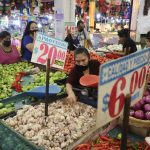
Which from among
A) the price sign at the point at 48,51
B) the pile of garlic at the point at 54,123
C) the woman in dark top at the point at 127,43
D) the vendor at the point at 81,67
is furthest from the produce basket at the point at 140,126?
the woman in dark top at the point at 127,43

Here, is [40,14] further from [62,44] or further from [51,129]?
[51,129]

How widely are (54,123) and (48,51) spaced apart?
1.13m

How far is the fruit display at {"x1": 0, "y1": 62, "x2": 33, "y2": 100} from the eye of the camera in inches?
115

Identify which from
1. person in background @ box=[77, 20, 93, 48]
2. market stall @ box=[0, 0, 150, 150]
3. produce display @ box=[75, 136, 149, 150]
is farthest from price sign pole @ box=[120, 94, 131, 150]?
person in background @ box=[77, 20, 93, 48]

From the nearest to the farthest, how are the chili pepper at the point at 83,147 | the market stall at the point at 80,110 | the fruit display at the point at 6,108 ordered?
the market stall at the point at 80,110 < the chili pepper at the point at 83,147 < the fruit display at the point at 6,108

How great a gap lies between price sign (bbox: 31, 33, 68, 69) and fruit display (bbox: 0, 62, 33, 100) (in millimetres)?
553

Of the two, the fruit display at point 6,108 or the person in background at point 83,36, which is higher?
the person in background at point 83,36

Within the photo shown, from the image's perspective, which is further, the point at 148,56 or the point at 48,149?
the point at 48,149

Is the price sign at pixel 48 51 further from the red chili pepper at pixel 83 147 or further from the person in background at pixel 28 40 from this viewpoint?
the person in background at pixel 28 40

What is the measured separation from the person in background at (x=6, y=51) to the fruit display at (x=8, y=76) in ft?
1.14

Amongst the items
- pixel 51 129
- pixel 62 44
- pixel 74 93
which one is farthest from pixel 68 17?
pixel 51 129

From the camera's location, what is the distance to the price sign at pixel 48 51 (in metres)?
2.86

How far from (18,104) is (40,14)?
8240mm

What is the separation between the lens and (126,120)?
3.65 feet
